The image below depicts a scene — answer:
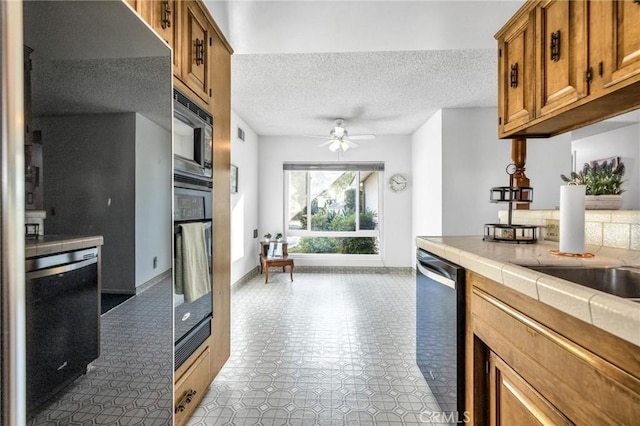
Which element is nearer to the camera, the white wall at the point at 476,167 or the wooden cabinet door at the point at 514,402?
the wooden cabinet door at the point at 514,402

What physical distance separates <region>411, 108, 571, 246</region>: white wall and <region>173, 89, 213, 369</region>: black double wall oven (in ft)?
11.5

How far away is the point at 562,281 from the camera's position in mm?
831

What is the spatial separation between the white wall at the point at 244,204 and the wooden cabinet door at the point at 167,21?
117 inches

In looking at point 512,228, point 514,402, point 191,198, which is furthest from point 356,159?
point 514,402

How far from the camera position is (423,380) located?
82.8 inches

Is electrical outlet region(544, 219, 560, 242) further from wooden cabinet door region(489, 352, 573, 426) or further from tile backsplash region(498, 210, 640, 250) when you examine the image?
wooden cabinet door region(489, 352, 573, 426)

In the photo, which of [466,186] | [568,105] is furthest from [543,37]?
[466,186]

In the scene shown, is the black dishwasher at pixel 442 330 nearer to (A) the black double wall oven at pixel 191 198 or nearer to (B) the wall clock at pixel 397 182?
(A) the black double wall oven at pixel 191 198

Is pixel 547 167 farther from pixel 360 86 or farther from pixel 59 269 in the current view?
pixel 59 269

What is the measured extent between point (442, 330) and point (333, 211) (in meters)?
4.41

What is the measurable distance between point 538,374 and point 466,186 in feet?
12.6

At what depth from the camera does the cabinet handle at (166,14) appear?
52.4 inches

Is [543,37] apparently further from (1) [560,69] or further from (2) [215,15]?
(2) [215,15]

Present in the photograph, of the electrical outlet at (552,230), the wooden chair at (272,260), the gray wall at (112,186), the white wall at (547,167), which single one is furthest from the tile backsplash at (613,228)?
the wooden chair at (272,260)
